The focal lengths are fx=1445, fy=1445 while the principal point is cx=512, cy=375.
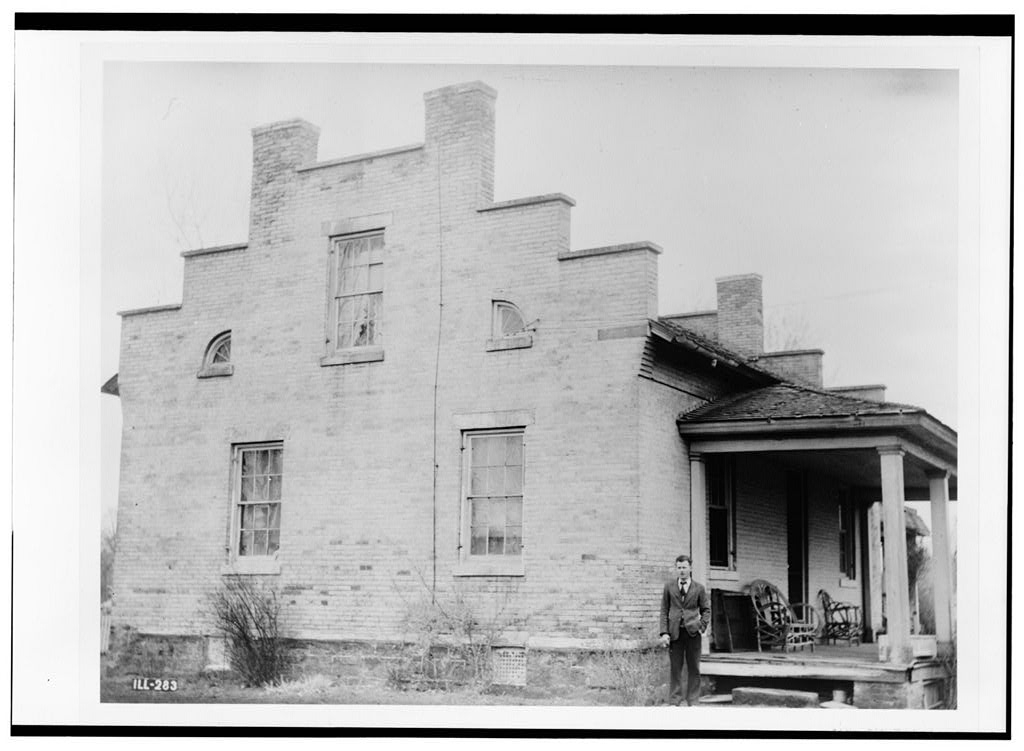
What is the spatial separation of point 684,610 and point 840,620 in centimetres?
675

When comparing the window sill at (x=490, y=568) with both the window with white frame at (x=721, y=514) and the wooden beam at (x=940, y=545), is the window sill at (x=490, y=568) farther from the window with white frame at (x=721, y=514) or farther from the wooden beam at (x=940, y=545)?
the wooden beam at (x=940, y=545)

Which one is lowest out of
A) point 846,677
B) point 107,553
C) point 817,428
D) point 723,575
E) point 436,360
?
point 846,677

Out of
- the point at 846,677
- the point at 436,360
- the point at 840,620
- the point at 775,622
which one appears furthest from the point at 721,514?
the point at 840,620

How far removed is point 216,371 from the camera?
56.9ft

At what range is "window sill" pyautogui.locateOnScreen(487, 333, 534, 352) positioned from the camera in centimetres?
1582

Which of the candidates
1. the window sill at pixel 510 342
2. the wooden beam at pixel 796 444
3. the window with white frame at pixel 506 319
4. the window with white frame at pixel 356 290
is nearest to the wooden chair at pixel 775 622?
the wooden beam at pixel 796 444

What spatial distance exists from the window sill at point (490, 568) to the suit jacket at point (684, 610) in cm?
159

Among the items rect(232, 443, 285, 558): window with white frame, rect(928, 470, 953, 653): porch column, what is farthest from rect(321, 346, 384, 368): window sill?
rect(928, 470, 953, 653): porch column

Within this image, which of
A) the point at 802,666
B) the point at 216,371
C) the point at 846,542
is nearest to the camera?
the point at 802,666

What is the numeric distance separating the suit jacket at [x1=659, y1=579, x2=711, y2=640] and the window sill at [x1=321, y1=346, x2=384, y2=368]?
13.8ft

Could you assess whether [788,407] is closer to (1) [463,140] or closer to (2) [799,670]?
(2) [799,670]

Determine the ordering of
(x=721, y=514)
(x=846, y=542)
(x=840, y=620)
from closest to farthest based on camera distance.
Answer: (x=721, y=514), (x=840, y=620), (x=846, y=542)

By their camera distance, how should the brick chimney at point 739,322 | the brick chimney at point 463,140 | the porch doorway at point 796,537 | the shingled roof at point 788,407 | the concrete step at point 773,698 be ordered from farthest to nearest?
the brick chimney at point 739,322
the porch doorway at point 796,537
the brick chimney at point 463,140
the shingled roof at point 788,407
the concrete step at point 773,698

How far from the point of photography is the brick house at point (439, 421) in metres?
15.4
